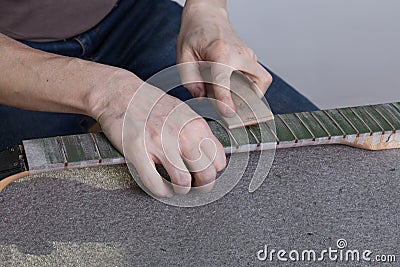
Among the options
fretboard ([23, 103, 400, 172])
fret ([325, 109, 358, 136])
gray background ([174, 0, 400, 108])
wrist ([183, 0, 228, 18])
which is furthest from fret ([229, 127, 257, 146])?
gray background ([174, 0, 400, 108])

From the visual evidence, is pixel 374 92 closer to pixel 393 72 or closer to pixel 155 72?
pixel 393 72

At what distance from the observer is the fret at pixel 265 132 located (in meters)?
0.81

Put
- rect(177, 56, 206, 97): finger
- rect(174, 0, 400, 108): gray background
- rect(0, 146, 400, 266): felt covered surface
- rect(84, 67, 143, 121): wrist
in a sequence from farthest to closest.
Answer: rect(174, 0, 400, 108): gray background, rect(177, 56, 206, 97): finger, rect(84, 67, 143, 121): wrist, rect(0, 146, 400, 266): felt covered surface

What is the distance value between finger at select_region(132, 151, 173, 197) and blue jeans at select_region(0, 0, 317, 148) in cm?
26

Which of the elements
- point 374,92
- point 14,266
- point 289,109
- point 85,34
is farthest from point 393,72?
point 14,266

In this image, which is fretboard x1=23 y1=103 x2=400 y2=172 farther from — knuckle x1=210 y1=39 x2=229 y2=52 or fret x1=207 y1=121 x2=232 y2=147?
knuckle x1=210 y1=39 x2=229 y2=52

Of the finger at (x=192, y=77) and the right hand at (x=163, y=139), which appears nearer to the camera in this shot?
the right hand at (x=163, y=139)

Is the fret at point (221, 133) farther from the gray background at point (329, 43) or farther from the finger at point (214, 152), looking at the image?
the gray background at point (329, 43)

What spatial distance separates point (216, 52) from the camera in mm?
895

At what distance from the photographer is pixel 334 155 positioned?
0.84 metres

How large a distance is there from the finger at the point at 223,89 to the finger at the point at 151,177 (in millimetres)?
113

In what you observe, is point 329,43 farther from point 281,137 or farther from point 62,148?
point 62,148

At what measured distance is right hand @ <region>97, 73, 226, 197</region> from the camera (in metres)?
0.76

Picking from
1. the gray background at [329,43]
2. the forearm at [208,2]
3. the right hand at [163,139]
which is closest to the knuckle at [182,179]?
the right hand at [163,139]
